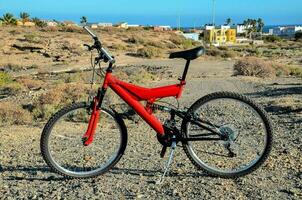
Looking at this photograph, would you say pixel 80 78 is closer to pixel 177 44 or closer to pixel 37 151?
pixel 37 151

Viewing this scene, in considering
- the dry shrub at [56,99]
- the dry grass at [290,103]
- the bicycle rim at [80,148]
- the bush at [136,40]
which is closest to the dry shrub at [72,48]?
the bush at [136,40]

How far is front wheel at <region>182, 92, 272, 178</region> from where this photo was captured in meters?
5.63

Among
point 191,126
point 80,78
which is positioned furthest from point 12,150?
point 80,78

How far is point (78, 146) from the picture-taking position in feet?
20.4

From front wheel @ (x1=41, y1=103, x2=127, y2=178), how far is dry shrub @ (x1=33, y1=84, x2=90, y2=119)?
5.46 m

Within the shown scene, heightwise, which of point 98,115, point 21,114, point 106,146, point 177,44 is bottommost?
point 177,44

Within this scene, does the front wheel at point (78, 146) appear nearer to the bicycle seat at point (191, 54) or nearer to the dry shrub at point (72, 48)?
the bicycle seat at point (191, 54)

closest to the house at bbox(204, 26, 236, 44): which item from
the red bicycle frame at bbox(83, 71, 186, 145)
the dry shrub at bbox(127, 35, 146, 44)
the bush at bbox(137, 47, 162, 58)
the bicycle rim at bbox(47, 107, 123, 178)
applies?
the dry shrub at bbox(127, 35, 146, 44)

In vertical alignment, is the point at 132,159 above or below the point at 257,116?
below

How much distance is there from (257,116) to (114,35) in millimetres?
48000

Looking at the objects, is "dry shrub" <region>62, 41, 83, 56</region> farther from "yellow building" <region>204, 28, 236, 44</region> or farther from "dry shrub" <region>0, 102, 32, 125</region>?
"yellow building" <region>204, 28, 236, 44</region>

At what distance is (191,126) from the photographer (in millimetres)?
5707

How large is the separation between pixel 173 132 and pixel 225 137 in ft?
1.78

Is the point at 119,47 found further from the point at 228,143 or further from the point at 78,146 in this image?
the point at 228,143
